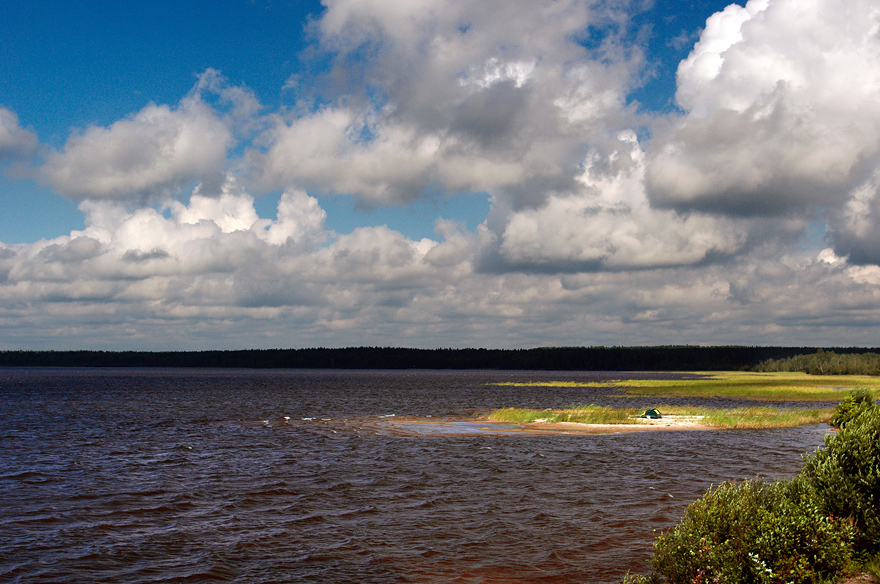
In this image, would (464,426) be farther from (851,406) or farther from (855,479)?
(855,479)

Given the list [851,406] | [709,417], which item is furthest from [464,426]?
[851,406]

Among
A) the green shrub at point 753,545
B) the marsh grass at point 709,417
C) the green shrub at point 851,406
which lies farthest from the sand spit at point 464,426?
the green shrub at point 753,545

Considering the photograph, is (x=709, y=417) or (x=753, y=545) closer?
(x=753, y=545)

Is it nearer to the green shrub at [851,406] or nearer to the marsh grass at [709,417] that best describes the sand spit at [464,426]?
the marsh grass at [709,417]

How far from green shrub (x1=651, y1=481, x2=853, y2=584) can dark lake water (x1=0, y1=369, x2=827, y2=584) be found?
4252 mm

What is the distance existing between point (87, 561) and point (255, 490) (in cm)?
1119

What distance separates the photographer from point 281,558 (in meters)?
20.8

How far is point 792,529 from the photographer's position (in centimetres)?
1400

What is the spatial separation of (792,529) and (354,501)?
772 inches

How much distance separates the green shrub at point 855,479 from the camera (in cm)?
1557

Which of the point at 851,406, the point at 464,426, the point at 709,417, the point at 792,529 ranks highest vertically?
the point at 851,406

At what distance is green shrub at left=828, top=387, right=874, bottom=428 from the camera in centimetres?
2278

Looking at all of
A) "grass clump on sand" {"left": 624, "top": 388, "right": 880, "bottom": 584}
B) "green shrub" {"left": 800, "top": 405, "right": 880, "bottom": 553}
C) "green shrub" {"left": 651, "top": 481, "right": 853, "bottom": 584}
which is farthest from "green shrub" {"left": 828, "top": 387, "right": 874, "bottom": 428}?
"green shrub" {"left": 651, "top": 481, "right": 853, "bottom": 584}

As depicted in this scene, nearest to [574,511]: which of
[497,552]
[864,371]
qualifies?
[497,552]
